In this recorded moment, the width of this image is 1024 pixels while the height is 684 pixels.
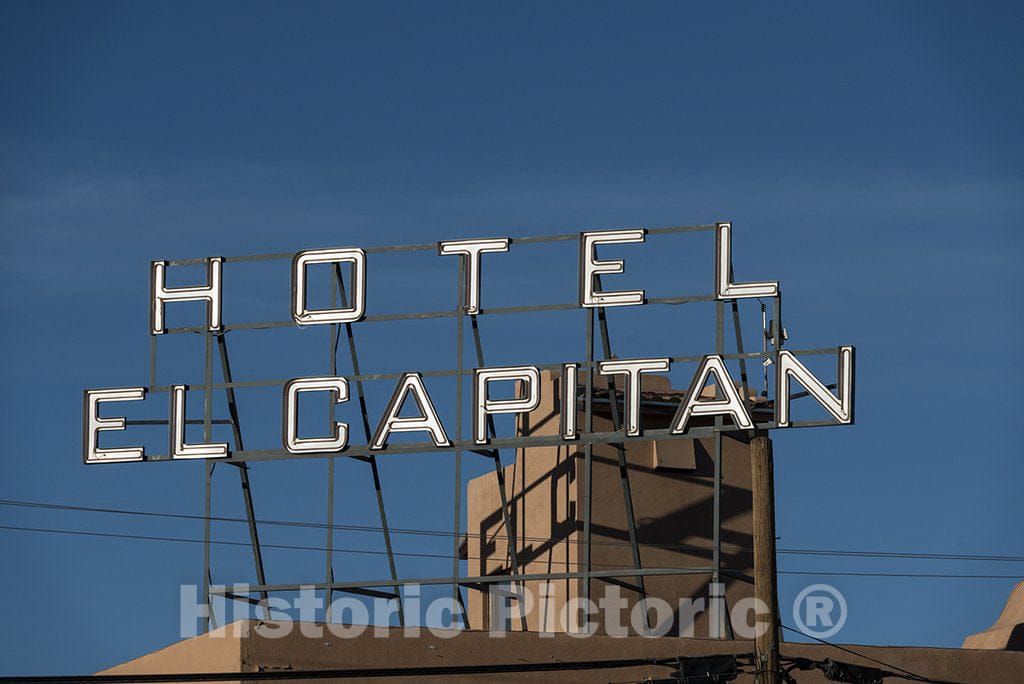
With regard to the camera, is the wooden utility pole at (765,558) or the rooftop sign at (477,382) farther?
the rooftop sign at (477,382)

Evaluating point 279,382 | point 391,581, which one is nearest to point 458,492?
point 391,581

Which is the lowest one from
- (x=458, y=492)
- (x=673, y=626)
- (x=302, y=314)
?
(x=673, y=626)

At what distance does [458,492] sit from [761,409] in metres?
6.73

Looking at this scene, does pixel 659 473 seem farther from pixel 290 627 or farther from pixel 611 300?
pixel 290 627

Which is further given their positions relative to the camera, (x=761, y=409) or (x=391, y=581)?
(x=761, y=409)

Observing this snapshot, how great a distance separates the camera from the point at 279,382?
35.8m

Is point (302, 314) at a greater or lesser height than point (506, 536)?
greater

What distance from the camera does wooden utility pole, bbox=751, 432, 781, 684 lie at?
865 inches

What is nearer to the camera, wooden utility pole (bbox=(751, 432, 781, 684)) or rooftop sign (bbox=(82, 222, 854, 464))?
wooden utility pole (bbox=(751, 432, 781, 684))

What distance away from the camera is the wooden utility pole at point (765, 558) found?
2197 cm

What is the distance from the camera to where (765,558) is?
2261 cm

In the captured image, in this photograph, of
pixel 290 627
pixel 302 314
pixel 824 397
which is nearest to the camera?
pixel 290 627

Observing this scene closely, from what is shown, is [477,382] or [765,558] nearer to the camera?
[765,558]

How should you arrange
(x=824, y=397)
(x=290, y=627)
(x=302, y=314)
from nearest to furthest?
(x=290, y=627) < (x=824, y=397) < (x=302, y=314)
